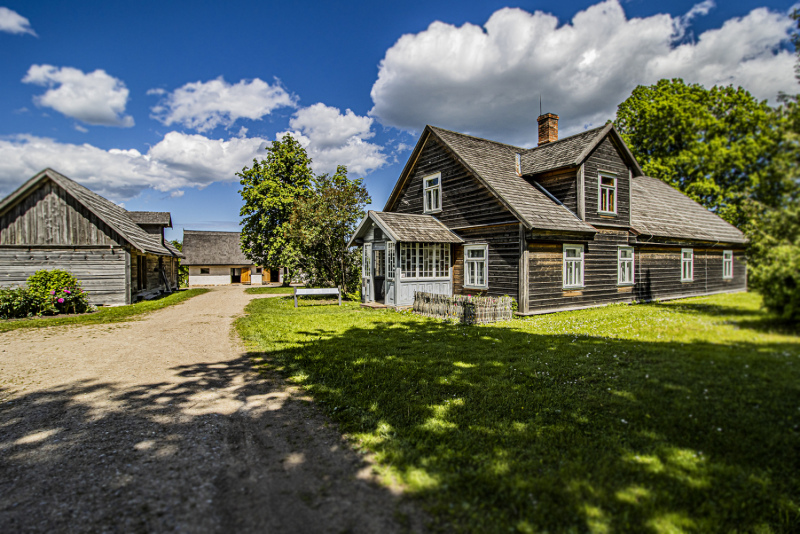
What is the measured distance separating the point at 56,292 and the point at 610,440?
2084 centimetres

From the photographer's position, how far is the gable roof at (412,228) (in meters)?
15.6

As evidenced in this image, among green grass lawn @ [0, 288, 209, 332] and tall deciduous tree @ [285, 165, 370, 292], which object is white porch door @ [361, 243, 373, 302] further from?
green grass lawn @ [0, 288, 209, 332]

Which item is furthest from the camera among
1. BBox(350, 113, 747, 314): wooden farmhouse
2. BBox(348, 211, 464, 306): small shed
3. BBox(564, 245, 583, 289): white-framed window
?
BBox(348, 211, 464, 306): small shed

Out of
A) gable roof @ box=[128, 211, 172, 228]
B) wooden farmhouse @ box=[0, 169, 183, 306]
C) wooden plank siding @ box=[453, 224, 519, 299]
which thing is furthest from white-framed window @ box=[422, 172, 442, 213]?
gable roof @ box=[128, 211, 172, 228]

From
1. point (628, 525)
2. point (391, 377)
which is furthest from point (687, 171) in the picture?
point (391, 377)

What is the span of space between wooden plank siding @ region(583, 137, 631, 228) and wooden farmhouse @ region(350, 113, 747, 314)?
44 millimetres

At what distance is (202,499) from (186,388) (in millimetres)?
3577

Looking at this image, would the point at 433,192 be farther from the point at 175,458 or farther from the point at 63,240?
the point at 63,240

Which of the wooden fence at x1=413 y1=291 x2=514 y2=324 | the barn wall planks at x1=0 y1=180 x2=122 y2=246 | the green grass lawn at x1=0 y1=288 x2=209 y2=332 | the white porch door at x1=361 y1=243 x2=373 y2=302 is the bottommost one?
the green grass lawn at x1=0 y1=288 x2=209 y2=332

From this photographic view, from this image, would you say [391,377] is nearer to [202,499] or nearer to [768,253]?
[202,499]

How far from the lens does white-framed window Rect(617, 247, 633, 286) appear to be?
16406 mm

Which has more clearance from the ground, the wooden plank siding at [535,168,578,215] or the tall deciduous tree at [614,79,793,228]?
the wooden plank siding at [535,168,578,215]

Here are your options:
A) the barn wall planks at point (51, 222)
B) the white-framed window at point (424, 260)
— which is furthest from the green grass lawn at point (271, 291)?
the white-framed window at point (424, 260)

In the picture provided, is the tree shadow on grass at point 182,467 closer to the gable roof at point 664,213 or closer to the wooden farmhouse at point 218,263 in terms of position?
the gable roof at point 664,213
